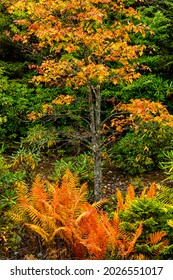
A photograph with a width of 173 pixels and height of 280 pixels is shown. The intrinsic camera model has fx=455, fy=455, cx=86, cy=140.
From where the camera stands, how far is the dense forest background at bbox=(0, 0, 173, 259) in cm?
555

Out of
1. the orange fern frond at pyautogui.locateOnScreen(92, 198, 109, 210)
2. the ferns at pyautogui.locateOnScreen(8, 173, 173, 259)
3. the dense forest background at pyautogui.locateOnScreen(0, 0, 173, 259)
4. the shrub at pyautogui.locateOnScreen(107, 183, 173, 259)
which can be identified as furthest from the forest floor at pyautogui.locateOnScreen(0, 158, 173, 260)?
the shrub at pyautogui.locateOnScreen(107, 183, 173, 259)

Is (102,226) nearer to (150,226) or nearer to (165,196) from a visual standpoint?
(150,226)

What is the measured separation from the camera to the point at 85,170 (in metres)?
8.11

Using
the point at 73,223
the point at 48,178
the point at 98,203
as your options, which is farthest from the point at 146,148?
the point at 73,223

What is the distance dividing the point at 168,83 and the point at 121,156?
255 centimetres

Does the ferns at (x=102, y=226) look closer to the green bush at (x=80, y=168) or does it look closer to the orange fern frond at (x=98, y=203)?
the orange fern frond at (x=98, y=203)

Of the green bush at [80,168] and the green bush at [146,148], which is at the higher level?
the green bush at [146,148]

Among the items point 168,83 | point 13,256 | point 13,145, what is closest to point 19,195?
point 13,256

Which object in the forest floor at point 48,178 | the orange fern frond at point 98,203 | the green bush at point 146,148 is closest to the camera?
the forest floor at point 48,178

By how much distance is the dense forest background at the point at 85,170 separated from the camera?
18.2 feet

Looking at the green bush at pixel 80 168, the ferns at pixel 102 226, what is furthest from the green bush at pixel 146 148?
the ferns at pixel 102 226

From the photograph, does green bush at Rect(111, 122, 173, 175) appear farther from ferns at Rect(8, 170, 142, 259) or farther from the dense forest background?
ferns at Rect(8, 170, 142, 259)

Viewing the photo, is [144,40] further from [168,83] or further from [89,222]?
[89,222]

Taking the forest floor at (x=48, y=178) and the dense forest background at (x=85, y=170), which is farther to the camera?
the forest floor at (x=48, y=178)
